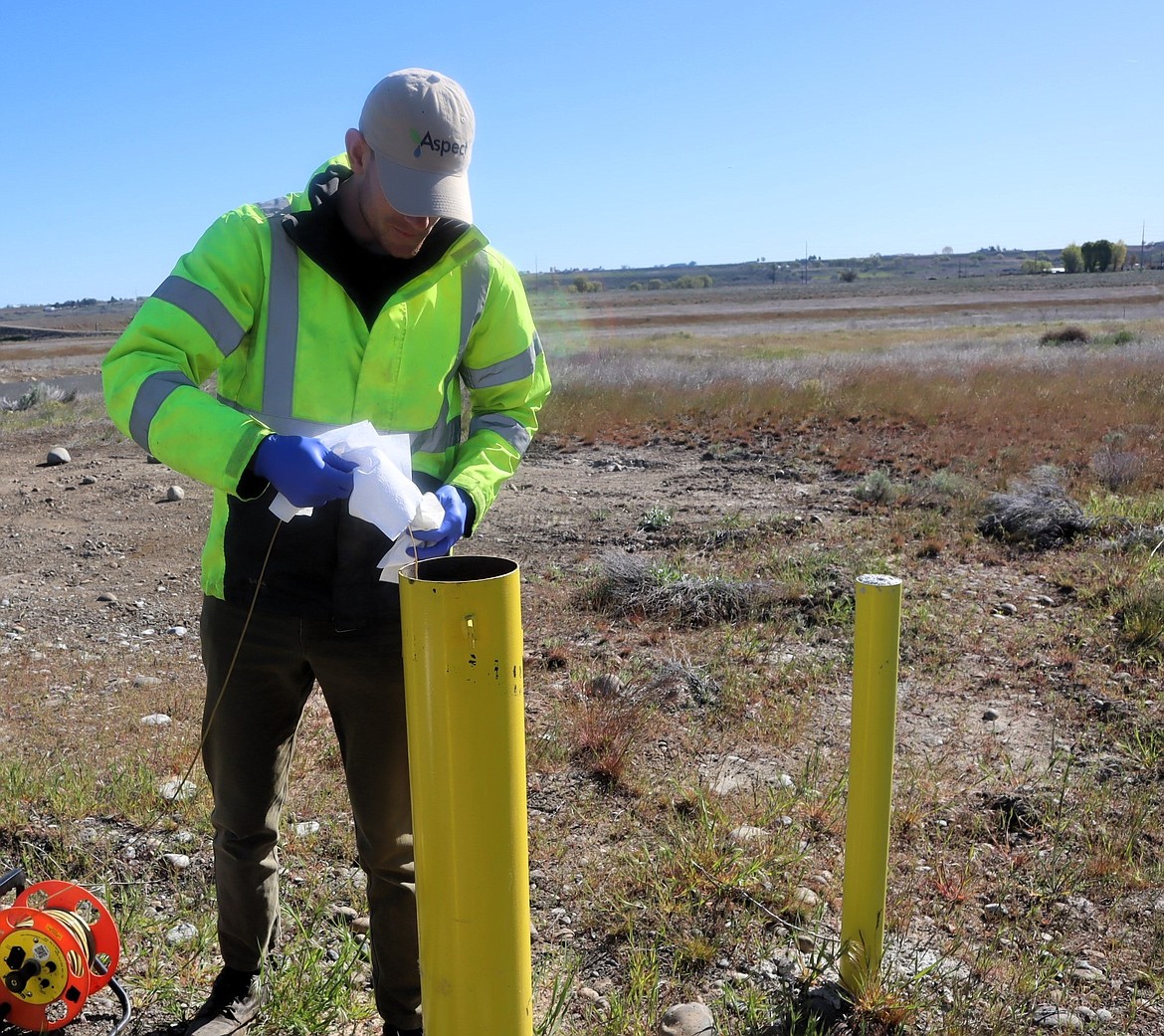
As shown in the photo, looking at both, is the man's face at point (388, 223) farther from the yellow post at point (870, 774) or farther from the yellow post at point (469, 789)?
the yellow post at point (870, 774)

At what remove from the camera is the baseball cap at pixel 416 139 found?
178 cm

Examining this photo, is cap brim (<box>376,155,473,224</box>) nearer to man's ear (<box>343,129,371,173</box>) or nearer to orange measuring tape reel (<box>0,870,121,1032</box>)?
man's ear (<box>343,129,371,173</box>)

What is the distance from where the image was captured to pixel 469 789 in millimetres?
1385

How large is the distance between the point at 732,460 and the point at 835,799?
6.40 metres

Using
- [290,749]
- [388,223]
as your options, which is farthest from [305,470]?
[290,749]

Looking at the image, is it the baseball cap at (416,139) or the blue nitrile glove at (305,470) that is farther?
the baseball cap at (416,139)

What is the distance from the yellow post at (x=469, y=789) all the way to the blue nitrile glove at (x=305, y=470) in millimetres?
209

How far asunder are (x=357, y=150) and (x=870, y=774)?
5.39 feet

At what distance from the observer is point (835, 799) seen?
3.18 m

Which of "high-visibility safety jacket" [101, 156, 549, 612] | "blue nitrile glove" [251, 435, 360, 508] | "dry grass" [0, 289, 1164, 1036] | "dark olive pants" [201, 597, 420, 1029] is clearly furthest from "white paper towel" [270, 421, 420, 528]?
"dry grass" [0, 289, 1164, 1036]

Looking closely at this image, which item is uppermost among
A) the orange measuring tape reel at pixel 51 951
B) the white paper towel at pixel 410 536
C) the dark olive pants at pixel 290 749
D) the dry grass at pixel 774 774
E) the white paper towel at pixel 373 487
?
the white paper towel at pixel 373 487

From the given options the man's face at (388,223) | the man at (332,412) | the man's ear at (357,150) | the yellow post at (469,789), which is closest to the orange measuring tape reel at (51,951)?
the man at (332,412)

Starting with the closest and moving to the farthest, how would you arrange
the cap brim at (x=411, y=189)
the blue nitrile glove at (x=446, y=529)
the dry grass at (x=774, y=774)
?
the blue nitrile glove at (x=446, y=529), the cap brim at (x=411, y=189), the dry grass at (x=774, y=774)

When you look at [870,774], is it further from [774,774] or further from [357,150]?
[357,150]
